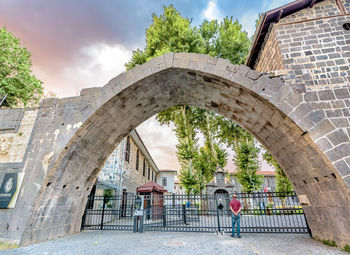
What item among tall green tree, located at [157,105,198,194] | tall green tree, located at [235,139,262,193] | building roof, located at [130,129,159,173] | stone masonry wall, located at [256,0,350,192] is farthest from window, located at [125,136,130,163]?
stone masonry wall, located at [256,0,350,192]

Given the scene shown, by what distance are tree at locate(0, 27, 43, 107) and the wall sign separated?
1243 centimetres

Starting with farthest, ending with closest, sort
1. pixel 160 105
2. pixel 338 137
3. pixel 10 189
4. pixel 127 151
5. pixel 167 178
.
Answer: pixel 167 178
pixel 127 151
pixel 160 105
pixel 10 189
pixel 338 137

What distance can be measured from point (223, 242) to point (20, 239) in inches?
212

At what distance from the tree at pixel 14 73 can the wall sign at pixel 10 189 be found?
40.8 ft

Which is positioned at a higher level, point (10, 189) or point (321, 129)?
point (321, 129)

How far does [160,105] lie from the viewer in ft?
23.9

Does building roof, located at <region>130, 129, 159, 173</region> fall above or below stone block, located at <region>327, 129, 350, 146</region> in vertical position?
above

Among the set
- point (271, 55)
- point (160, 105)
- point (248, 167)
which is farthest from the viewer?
point (248, 167)

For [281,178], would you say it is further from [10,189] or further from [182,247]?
[10,189]

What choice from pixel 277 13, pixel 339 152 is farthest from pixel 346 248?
pixel 277 13

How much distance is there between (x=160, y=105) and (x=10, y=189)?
17.1 ft

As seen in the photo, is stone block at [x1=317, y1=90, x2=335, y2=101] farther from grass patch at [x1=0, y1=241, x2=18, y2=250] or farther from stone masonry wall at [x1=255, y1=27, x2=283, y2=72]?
grass patch at [x1=0, y1=241, x2=18, y2=250]

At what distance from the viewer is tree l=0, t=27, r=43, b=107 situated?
1509 centimetres

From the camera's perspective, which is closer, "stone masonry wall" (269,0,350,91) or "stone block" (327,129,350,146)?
"stone block" (327,129,350,146)
